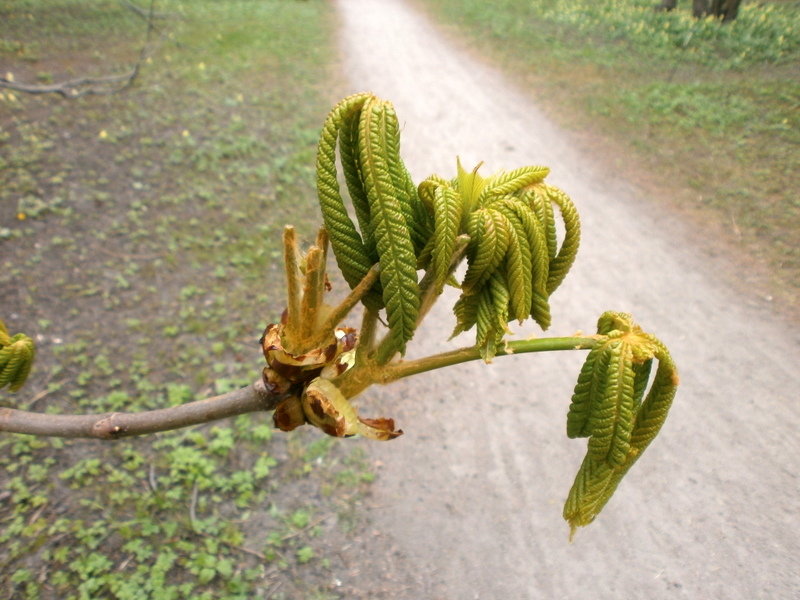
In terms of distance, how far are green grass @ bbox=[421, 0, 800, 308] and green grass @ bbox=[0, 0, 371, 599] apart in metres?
3.31

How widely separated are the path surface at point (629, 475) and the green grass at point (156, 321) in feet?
1.50

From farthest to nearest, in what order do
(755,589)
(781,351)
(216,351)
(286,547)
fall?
(216,351) < (781,351) < (286,547) < (755,589)

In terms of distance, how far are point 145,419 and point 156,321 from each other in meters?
3.34

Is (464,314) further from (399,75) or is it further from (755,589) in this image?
(399,75)

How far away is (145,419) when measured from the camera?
105 centimetres

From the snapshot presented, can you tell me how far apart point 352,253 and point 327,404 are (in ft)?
0.84

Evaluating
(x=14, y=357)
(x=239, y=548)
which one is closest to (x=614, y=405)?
(x=14, y=357)

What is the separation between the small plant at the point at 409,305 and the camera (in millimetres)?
898

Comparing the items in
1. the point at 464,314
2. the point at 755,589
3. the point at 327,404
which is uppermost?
the point at 464,314

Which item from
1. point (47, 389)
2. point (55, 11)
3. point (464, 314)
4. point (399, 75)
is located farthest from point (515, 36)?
point (464, 314)

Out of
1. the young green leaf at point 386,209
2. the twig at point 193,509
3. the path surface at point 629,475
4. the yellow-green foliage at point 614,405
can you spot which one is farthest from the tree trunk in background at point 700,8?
the young green leaf at point 386,209

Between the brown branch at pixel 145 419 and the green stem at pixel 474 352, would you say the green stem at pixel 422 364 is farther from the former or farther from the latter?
the brown branch at pixel 145 419

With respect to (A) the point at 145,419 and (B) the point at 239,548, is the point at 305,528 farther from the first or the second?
(A) the point at 145,419

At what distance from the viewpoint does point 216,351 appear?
12.9 feet
